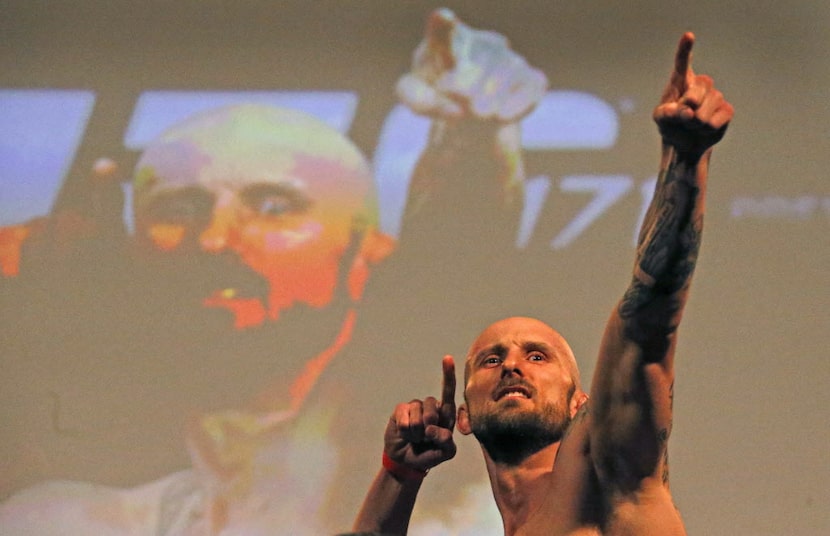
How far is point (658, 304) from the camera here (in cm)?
168

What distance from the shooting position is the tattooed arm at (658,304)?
1.55 meters

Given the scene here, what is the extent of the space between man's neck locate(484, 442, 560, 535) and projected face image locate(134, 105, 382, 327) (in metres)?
1.76

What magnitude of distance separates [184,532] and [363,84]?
1.80 m

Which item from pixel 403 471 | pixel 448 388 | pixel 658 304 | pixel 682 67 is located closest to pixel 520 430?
pixel 448 388

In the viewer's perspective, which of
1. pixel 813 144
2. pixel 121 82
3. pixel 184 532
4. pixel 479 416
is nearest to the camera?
pixel 479 416

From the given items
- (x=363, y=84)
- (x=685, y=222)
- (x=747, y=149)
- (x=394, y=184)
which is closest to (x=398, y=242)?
(x=394, y=184)

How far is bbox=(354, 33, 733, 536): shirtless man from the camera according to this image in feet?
5.31

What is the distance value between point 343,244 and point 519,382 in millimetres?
1864

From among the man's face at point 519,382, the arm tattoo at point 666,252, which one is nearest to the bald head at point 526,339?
the man's face at point 519,382

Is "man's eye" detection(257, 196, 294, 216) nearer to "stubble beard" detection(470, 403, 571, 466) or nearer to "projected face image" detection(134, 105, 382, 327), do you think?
"projected face image" detection(134, 105, 382, 327)

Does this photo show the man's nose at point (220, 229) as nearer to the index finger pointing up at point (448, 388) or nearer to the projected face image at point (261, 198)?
the projected face image at point (261, 198)

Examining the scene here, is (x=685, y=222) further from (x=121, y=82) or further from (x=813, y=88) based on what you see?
(x=121, y=82)

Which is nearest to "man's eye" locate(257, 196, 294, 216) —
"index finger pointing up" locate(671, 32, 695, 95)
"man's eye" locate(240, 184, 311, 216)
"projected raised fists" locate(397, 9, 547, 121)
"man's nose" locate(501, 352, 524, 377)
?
"man's eye" locate(240, 184, 311, 216)

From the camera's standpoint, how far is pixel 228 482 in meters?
3.70
